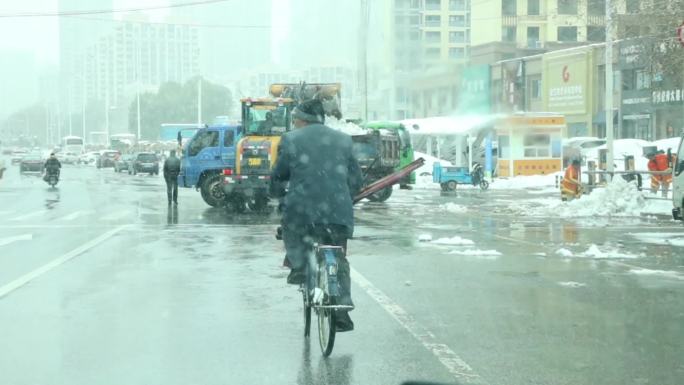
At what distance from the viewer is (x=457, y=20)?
86.0 metres

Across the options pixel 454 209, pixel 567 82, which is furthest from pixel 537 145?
pixel 567 82

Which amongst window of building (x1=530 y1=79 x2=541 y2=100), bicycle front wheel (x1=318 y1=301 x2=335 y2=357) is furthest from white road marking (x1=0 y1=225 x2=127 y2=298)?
window of building (x1=530 y1=79 x2=541 y2=100)

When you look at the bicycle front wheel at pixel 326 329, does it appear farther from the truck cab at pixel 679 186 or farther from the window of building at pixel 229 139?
the window of building at pixel 229 139

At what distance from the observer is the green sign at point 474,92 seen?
3694 cm

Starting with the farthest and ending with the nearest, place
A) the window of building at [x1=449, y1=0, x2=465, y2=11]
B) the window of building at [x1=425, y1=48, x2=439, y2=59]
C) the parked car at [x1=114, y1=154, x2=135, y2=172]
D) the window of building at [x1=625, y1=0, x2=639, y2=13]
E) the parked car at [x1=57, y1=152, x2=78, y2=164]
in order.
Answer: the parked car at [x1=57, y1=152, x2=78, y2=164]
the window of building at [x1=449, y1=0, x2=465, y2=11]
the parked car at [x1=114, y1=154, x2=135, y2=172]
the window of building at [x1=425, y1=48, x2=439, y2=59]
the window of building at [x1=625, y1=0, x2=639, y2=13]

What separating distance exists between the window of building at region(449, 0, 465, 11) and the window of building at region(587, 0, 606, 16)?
61447 mm

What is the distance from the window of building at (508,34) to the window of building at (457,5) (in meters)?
16.5

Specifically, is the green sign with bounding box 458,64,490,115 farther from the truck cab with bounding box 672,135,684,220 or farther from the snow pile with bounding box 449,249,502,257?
the snow pile with bounding box 449,249,502,257

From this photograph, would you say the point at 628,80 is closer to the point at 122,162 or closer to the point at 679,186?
the point at 122,162

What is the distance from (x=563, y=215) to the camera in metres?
23.2

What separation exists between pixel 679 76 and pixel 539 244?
37.5 ft

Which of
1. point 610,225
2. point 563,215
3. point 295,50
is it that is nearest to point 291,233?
point 610,225

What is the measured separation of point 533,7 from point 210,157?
5241 centimetres

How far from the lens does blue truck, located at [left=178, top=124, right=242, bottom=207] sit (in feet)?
89.2
